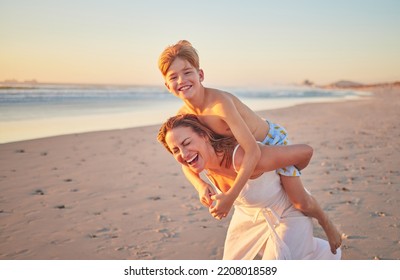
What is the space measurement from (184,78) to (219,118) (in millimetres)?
322

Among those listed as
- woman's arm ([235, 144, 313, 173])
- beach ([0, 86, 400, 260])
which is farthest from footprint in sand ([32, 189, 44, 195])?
woman's arm ([235, 144, 313, 173])

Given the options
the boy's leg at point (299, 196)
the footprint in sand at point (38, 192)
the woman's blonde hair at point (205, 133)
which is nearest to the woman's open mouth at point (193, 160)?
the woman's blonde hair at point (205, 133)

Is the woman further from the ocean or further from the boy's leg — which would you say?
the ocean

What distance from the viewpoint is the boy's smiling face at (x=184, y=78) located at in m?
2.33

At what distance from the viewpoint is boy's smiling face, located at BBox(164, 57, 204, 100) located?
2.33 metres

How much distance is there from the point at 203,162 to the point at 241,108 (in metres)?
0.44

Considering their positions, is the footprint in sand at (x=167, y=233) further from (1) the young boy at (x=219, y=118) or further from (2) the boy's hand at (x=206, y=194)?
(2) the boy's hand at (x=206, y=194)

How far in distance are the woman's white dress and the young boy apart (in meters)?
0.07

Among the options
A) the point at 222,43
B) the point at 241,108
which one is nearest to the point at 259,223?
the point at 241,108

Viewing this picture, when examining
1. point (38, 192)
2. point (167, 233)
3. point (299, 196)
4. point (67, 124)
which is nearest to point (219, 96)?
point (299, 196)

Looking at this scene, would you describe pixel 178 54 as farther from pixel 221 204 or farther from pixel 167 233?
pixel 167 233

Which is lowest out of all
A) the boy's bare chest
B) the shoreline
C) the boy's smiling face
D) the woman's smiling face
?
the woman's smiling face

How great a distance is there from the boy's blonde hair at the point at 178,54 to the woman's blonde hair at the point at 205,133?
13.1 inches

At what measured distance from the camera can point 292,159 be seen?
7.30ft
